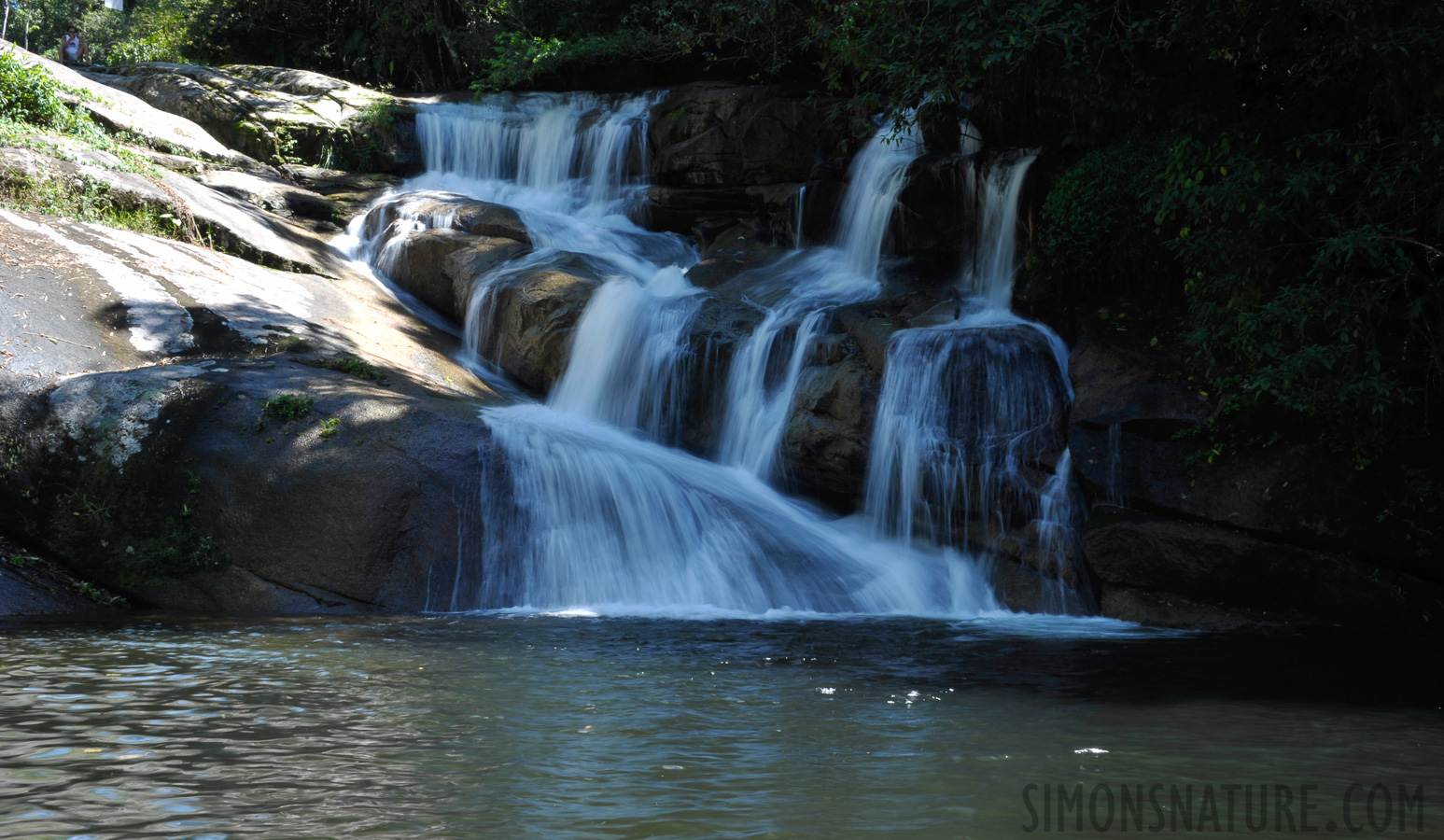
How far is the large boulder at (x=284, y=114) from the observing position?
1925 centimetres

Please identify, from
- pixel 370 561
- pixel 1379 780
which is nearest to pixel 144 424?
pixel 370 561

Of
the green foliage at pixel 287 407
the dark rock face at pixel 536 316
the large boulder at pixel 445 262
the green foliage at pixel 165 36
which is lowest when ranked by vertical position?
the green foliage at pixel 287 407

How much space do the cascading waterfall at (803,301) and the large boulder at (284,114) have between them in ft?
32.0

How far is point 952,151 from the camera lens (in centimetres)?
1391

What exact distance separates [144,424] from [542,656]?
5.15m

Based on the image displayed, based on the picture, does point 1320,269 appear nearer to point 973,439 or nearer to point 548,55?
point 973,439

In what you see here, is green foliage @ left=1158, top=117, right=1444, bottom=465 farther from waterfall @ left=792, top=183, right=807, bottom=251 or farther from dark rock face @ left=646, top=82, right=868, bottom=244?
dark rock face @ left=646, top=82, right=868, bottom=244

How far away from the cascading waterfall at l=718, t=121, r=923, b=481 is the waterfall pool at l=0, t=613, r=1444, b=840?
457cm

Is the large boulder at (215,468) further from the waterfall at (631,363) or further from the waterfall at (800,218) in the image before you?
the waterfall at (800,218)

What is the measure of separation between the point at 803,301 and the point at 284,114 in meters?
12.5

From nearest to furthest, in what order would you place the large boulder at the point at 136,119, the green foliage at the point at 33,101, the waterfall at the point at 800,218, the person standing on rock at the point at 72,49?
the green foliage at the point at 33,101
the waterfall at the point at 800,218
the large boulder at the point at 136,119
the person standing on rock at the point at 72,49

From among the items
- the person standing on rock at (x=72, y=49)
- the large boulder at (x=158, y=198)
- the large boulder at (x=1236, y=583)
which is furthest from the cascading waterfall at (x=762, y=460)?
the person standing on rock at (x=72, y=49)

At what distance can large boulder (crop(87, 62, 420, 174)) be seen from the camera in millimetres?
19248
